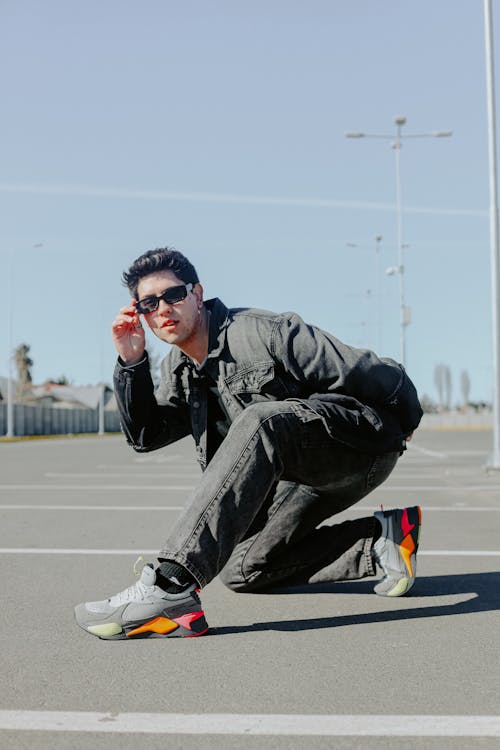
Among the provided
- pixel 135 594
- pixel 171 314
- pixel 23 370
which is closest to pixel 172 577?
pixel 135 594

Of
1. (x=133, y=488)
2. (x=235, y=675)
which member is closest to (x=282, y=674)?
(x=235, y=675)

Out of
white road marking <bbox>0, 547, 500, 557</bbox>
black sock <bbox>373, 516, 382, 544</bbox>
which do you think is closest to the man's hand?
black sock <bbox>373, 516, 382, 544</bbox>

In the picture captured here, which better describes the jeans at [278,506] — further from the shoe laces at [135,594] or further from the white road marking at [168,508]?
the white road marking at [168,508]

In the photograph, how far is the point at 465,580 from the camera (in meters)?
4.83

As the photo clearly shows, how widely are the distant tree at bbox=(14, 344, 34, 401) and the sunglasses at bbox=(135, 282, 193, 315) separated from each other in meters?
94.0

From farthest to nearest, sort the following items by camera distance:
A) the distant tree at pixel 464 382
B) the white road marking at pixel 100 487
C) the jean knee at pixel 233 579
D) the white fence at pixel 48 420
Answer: the distant tree at pixel 464 382 < the white fence at pixel 48 420 < the white road marking at pixel 100 487 < the jean knee at pixel 233 579

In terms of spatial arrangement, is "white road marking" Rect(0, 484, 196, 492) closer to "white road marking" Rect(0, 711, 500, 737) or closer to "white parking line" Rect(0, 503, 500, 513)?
"white parking line" Rect(0, 503, 500, 513)

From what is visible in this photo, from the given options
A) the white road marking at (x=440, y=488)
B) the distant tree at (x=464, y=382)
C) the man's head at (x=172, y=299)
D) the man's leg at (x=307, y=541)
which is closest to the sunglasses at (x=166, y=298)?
the man's head at (x=172, y=299)

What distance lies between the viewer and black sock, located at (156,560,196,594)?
3.45m

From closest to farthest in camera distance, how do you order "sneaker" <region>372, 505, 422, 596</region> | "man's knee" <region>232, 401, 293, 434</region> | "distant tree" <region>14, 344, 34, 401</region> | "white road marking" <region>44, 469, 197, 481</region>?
"man's knee" <region>232, 401, 293, 434</region> < "sneaker" <region>372, 505, 422, 596</region> < "white road marking" <region>44, 469, 197, 481</region> < "distant tree" <region>14, 344, 34, 401</region>

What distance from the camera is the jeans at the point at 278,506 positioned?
136 inches

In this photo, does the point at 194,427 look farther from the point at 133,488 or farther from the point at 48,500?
the point at 133,488

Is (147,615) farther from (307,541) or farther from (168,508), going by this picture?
(168,508)

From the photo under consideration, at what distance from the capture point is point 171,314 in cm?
390
